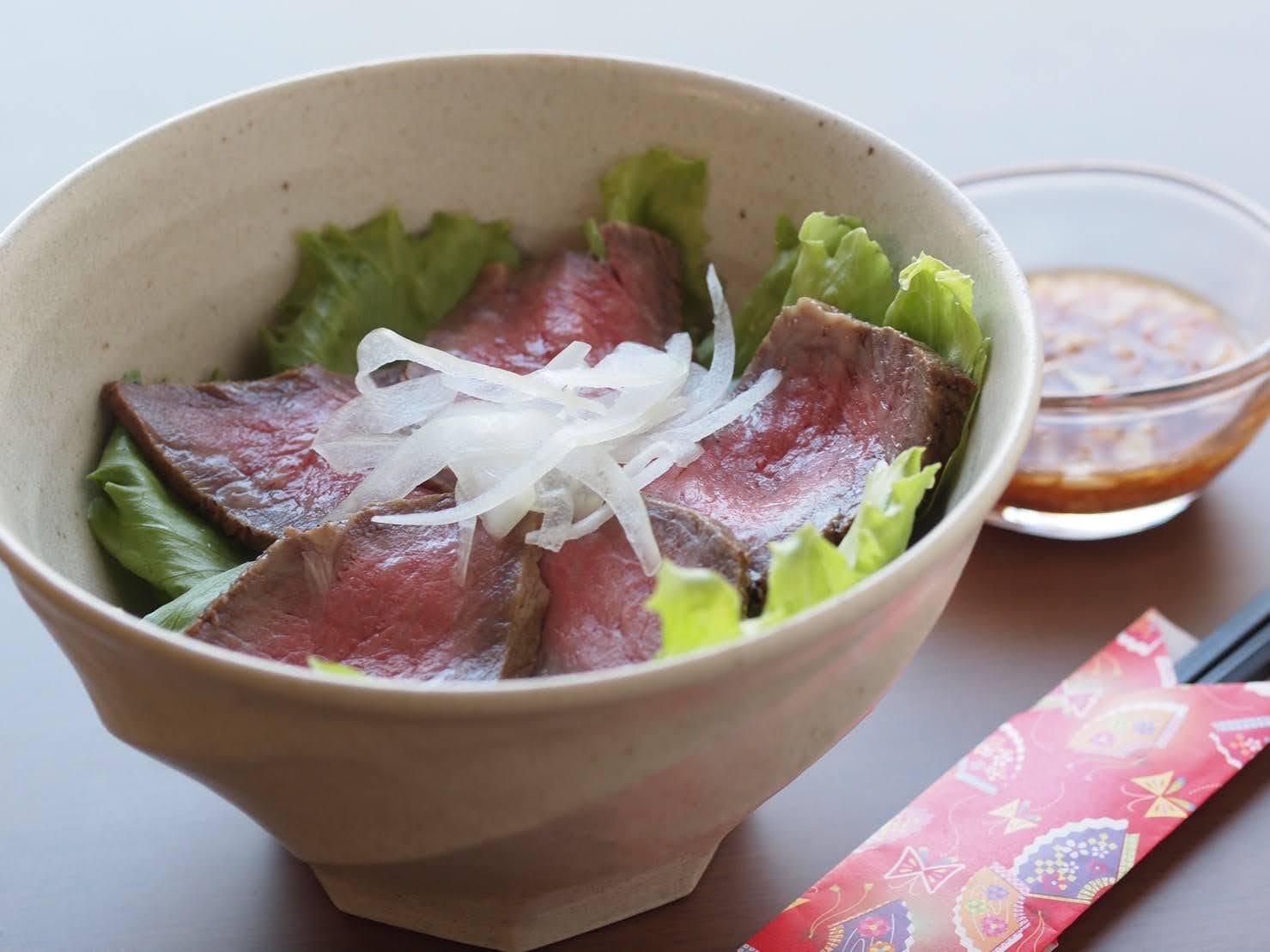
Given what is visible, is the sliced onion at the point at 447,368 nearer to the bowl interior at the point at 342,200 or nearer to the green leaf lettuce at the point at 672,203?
the bowl interior at the point at 342,200

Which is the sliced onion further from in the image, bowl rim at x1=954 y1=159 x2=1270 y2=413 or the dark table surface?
bowl rim at x1=954 y1=159 x2=1270 y2=413

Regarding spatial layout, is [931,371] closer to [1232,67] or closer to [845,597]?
[845,597]

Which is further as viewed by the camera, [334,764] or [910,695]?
[910,695]

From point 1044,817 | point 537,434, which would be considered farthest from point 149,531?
point 1044,817

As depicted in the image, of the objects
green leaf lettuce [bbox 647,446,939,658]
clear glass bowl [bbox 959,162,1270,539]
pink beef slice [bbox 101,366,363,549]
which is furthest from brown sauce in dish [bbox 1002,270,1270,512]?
pink beef slice [bbox 101,366,363,549]

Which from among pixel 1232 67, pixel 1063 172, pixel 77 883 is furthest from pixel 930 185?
pixel 1232 67

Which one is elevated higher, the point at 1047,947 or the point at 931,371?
the point at 931,371

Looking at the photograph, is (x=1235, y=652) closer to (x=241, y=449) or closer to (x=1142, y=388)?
(x=1142, y=388)

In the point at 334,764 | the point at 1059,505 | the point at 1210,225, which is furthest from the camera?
the point at 1210,225
